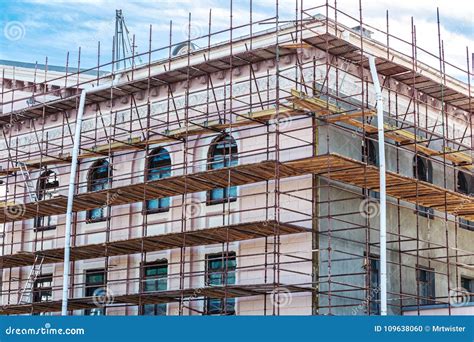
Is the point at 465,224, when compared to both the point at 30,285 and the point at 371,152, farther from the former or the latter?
the point at 30,285

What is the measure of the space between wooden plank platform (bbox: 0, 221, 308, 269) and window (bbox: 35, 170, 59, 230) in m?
1.58

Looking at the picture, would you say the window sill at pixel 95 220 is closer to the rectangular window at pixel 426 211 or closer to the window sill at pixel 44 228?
the window sill at pixel 44 228

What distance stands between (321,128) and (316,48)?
2626mm

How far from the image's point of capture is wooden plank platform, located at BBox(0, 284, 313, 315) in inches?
1095

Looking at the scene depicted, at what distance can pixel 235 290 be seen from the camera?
92.9 feet

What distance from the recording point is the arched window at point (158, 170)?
3272cm

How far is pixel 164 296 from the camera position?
30.4 m

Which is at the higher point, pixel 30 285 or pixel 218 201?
pixel 218 201

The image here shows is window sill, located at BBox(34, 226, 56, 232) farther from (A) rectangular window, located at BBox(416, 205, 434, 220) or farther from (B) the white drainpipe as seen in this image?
(A) rectangular window, located at BBox(416, 205, 434, 220)

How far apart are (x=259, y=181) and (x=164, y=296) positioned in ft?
15.6

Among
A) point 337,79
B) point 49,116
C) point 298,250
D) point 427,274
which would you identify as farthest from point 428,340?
point 49,116

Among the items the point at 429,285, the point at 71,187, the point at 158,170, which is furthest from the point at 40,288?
the point at 429,285

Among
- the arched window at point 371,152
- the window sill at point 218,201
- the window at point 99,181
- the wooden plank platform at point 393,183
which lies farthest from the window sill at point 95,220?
the arched window at point 371,152

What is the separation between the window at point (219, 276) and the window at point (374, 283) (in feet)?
14.0
